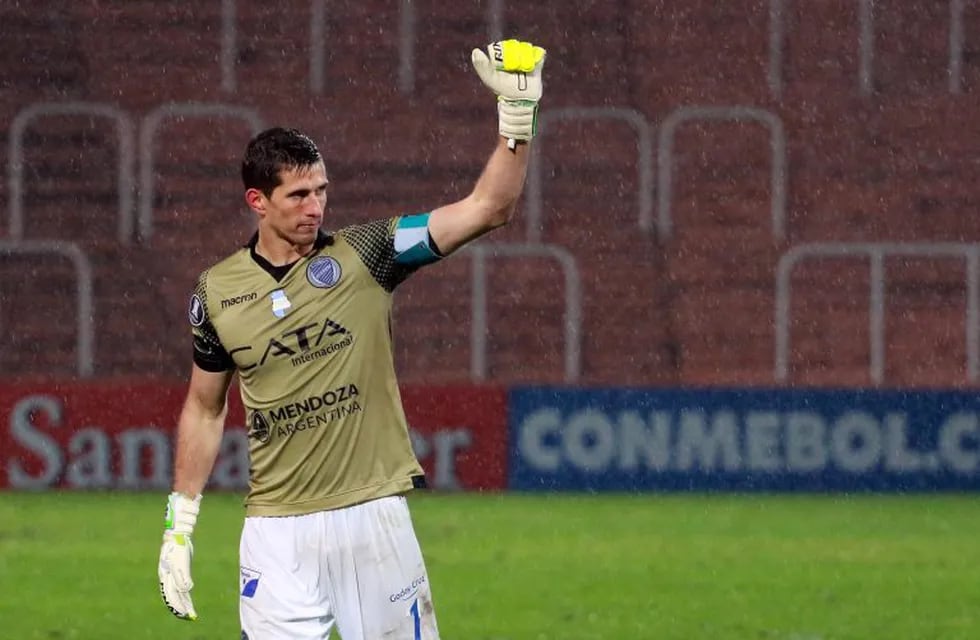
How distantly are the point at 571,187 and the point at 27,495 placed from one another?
23.4 ft

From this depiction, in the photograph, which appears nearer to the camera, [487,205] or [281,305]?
[487,205]

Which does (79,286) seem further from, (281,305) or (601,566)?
(281,305)

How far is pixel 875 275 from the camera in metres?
20.8

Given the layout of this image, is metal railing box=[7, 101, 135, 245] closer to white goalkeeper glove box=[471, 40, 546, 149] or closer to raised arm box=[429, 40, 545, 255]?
raised arm box=[429, 40, 545, 255]

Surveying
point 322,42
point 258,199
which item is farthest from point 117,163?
point 258,199

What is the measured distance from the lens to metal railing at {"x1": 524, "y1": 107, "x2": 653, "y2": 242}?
2067cm

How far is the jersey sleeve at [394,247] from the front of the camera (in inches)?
219

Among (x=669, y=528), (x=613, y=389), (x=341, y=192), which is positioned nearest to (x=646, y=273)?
(x=341, y=192)

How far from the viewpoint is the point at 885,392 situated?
1606 centimetres

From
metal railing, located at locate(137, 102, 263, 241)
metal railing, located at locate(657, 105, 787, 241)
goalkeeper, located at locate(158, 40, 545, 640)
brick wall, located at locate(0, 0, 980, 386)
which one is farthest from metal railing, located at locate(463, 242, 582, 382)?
goalkeeper, located at locate(158, 40, 545, 640)

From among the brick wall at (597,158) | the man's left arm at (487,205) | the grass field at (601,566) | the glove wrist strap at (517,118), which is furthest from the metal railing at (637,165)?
the glove wrist strap at (517,118)

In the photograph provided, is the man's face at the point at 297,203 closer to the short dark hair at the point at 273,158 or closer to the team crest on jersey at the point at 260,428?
the short dark hair at the point at 273,158

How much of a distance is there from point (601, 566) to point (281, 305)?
6912 mm

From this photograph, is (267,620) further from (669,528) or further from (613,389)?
(613,389)
